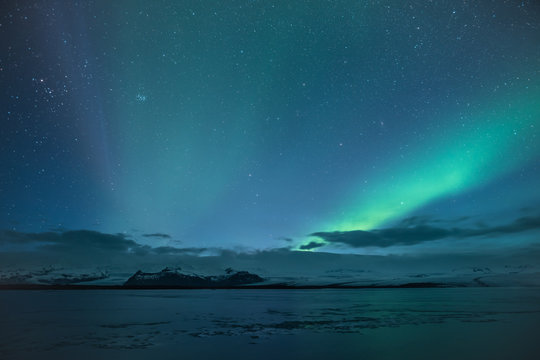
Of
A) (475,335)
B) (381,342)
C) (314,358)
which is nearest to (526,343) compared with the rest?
(475,335)

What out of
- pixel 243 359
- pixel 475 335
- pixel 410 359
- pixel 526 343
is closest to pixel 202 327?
pixel 243 359

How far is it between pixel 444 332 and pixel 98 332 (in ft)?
79.3

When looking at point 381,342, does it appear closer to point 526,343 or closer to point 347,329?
point 347,329

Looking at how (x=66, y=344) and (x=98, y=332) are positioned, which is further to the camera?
(x=98, y=332)

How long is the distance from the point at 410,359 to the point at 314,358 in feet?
14.6

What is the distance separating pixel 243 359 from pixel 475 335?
53.0ft

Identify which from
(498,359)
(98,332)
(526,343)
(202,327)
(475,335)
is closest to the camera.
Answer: (498,359)

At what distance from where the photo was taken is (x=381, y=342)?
71.9ft

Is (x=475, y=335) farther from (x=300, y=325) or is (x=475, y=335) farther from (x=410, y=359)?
(x=300, y=325)

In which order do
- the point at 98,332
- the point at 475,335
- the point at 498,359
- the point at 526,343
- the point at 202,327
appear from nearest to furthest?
the point at 498,359
the point at 526,343
the point at 475,335
the point at 98,332
the point at 202,327

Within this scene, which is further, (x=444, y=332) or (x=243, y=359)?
(x=444, y=332)

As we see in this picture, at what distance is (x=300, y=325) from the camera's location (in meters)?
30.5

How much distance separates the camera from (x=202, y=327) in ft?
96.0

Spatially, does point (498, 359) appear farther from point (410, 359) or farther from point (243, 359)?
point (243, 359)
